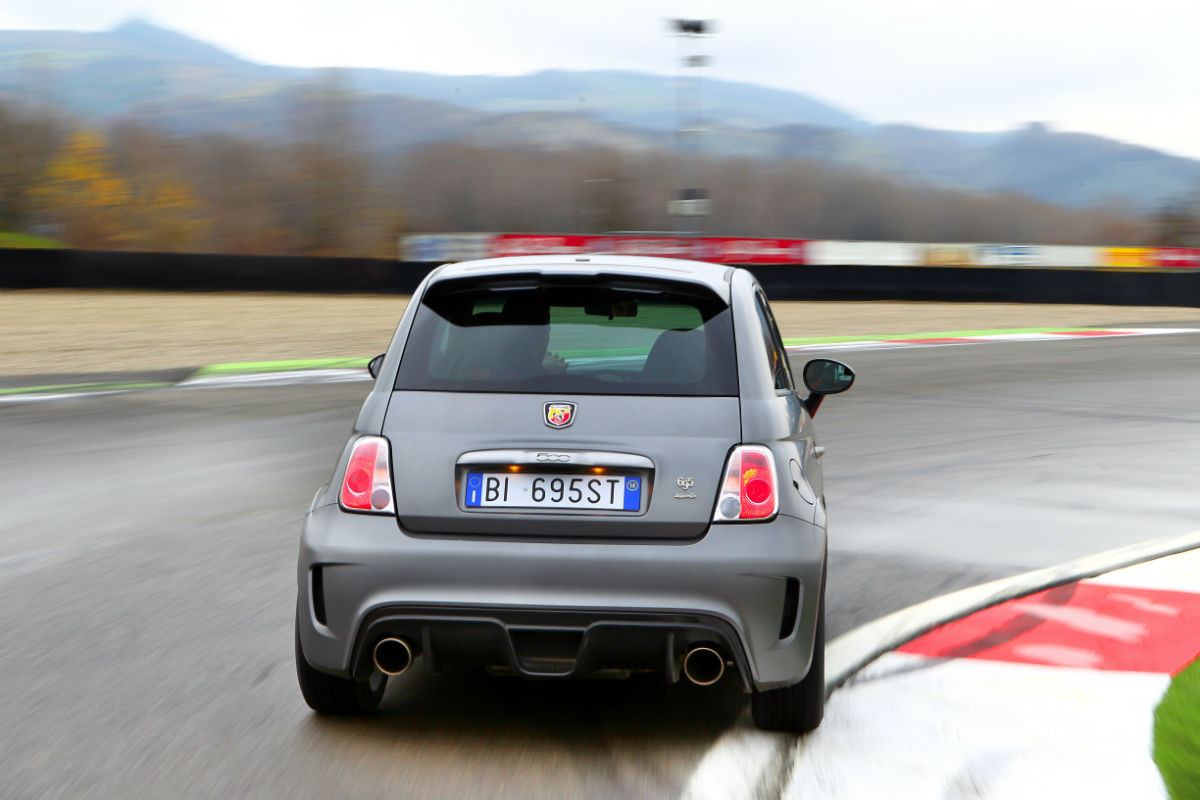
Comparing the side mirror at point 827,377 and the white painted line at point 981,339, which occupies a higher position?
the side mirror at point 827,377

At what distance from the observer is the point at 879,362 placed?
1773cm

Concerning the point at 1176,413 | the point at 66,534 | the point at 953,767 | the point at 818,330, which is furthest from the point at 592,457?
the point at 818,330

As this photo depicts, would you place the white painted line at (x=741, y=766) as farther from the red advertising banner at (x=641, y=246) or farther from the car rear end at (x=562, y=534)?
the red advertising banner at (x=641, y=246)

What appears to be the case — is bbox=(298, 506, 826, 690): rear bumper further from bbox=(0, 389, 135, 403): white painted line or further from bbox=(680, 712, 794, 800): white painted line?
bbox=(0, 389, 135, 403): white painted line

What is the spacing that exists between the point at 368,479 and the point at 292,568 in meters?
2.59

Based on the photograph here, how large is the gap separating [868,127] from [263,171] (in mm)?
137552

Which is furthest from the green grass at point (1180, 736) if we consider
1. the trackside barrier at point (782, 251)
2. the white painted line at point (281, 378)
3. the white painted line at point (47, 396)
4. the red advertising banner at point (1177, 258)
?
the red advertising banner at point (1177, 258)

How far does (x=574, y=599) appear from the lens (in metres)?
3.52

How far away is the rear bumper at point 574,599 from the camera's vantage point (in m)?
3.52

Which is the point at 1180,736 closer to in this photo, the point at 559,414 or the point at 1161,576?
the point at 559,414

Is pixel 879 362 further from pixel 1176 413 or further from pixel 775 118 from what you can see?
pixel 775 118

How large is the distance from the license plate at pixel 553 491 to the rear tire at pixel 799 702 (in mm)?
663

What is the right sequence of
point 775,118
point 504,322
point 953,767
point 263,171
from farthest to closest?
1. point 775,118
2. point 263,171
3. point 504,322
4. point 953,767

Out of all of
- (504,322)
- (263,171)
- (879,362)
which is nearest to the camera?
(504,322)
